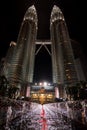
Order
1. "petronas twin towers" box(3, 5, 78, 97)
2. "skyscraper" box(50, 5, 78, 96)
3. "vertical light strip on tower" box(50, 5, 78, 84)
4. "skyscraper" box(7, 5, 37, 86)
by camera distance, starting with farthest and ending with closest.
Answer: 1. "skyscraper" box(7, 5, 37, 86)
2. "petronas twin towers" box(3, 5, 78, 97)
3. "vertical light strip on tower" box(50, 5, 78, 84)
4. "skyscraper" box(50, 5, 78, 96)

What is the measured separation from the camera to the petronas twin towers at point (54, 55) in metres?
72.1

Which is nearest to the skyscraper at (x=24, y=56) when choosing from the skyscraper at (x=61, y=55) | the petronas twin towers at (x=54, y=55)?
the petronas twin towers at (x=54, y=55)

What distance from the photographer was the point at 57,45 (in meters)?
92.5

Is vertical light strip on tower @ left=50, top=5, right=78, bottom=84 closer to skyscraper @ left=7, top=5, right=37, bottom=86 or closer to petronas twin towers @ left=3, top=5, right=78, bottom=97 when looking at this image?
petronas twin towers @ left=3, top=5, right=78, bottom=97

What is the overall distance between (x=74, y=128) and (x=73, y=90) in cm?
3924

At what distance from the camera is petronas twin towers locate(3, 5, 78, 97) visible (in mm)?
72062

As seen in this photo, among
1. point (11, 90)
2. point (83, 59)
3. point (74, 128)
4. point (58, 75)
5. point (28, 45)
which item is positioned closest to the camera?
point (74, 128)

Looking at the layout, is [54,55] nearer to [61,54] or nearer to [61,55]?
[61,55]

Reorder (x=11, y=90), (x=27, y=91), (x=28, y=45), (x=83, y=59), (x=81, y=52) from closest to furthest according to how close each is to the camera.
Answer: (x=11, y=90)
(x=27, y=91)
(x=28, y=45)
(x=83, y=59)
(x=81, y=52)

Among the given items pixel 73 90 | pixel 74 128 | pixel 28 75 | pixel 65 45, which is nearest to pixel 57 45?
pixel 65 45

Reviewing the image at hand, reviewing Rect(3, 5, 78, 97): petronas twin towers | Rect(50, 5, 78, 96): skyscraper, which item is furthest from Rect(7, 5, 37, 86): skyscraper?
Rect(50, 5, 78, 96): skyscraper

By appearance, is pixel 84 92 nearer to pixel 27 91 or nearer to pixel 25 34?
pixel 27 91

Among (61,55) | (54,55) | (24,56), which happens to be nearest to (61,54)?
(61,55)

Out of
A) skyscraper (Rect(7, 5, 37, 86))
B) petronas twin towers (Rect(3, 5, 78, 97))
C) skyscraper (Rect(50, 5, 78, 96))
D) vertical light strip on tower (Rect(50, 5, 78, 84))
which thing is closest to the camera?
skyscraper (Rect(50, 5, 78, 96))
